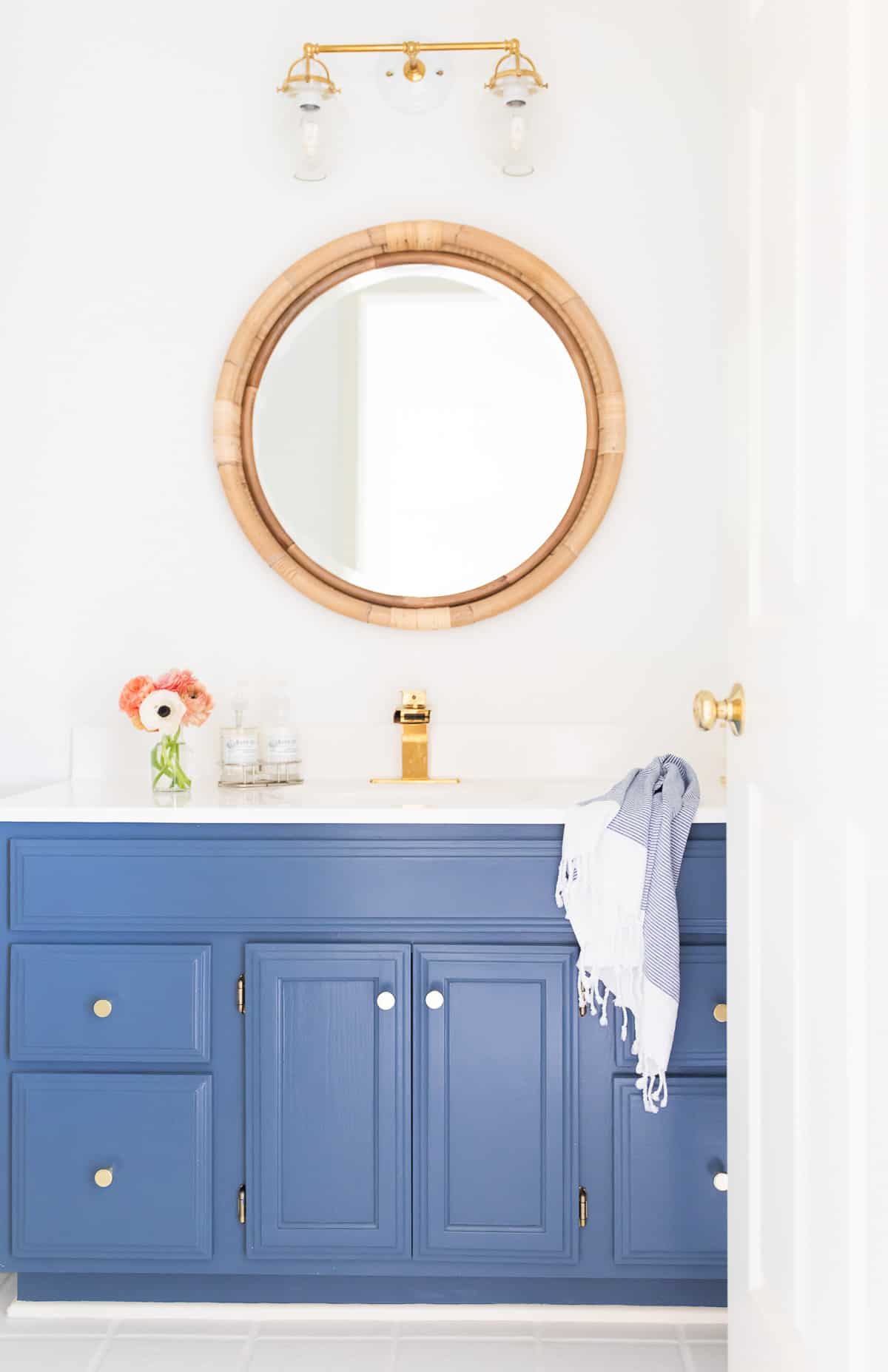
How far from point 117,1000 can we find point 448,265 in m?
1.58

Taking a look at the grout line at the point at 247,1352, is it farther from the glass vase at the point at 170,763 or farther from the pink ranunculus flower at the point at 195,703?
the pink ranunculus flower at the point at 195,703

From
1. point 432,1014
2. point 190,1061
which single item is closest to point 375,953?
point 432,1014

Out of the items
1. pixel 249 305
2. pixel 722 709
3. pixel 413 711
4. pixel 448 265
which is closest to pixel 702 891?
pixel 722 709

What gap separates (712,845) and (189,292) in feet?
5.15

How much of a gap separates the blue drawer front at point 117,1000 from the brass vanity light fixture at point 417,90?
5.14 ft

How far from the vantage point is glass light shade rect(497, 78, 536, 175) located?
7.47 ft

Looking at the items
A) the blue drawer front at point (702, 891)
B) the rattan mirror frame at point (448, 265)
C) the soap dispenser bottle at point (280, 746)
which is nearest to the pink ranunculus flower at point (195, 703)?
the soap dispenser bottle at point (280, 746)

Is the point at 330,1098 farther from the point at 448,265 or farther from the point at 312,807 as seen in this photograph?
the point at 448,265

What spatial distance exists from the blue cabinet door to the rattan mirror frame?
2.56ft

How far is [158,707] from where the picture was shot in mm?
2182

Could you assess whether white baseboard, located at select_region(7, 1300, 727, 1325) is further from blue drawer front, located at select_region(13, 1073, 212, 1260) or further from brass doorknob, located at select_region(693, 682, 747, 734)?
brass doorknob, located at select_region(693, 682, 747, 734)

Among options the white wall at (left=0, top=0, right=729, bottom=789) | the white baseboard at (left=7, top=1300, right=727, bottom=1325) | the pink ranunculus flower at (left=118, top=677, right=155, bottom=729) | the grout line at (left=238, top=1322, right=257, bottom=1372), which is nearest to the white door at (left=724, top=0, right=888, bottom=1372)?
the white baseboard at (left=7, top=1300, right=727, bottom=1325)

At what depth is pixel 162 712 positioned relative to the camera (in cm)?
219

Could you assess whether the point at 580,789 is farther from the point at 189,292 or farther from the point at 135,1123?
the point at 189,292
